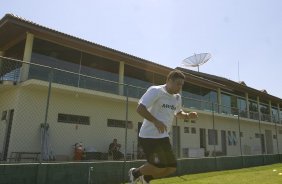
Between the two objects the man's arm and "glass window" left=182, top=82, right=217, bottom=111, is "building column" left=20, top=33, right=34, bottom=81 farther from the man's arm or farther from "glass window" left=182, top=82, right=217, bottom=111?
the man's arm

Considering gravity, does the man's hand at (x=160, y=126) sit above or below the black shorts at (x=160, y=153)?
above

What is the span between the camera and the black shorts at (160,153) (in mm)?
3805

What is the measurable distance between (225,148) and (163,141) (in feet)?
82.2

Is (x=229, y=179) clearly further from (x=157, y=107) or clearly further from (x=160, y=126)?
(x=160, y=126)

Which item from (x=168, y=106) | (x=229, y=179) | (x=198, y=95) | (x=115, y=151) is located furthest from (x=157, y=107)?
(x=198, y=95)

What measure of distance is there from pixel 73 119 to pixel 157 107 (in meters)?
12.7

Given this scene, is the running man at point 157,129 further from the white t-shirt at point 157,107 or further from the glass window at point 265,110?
the glass window at point 265,110

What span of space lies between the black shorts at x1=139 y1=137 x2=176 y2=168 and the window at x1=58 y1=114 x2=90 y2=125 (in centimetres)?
1233

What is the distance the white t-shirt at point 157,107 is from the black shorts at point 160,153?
74 mm

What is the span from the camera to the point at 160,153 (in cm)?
381

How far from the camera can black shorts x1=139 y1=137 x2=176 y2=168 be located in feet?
12.5

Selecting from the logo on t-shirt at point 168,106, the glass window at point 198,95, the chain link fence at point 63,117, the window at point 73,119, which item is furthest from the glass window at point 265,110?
the logo on t-shirt at point 168,106

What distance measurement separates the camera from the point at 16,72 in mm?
14859

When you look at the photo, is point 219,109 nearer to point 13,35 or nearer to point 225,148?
point 225,148
